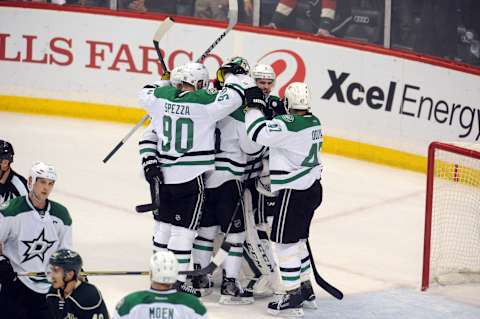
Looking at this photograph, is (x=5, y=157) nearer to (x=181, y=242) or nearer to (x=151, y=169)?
(x=151, y=169)

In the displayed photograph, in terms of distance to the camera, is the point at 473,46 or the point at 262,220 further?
the point at 473,46

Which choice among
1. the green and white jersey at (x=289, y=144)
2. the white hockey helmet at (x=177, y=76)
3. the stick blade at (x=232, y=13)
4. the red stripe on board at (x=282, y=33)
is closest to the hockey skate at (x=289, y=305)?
the green and white jersey at (x=289, y=144)

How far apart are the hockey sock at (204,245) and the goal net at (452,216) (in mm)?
1305

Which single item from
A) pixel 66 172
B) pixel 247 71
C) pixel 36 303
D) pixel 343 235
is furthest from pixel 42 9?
pixel 36 303

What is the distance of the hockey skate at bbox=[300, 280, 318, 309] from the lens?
6914mm

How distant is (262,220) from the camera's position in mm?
7082

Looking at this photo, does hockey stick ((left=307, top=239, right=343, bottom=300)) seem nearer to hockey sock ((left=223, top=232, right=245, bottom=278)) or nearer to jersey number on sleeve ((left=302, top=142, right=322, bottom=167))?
hockey sock ((left=223, top=232, right=245, bottom=278))

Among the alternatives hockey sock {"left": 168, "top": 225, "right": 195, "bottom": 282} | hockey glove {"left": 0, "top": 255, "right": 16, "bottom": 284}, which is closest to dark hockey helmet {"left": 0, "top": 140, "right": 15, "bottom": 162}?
hockey glove {"left": 0, "top": 255, "right": 16, "bottom": 284}

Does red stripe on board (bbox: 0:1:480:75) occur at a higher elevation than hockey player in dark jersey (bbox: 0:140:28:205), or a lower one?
lower

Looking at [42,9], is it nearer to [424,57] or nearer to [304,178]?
[424,57]

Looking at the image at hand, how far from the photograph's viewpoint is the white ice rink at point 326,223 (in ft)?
23.5

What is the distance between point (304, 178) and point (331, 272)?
1.23m

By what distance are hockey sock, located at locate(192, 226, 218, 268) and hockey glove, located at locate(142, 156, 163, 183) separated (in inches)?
16.5

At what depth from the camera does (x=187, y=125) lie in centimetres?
680
